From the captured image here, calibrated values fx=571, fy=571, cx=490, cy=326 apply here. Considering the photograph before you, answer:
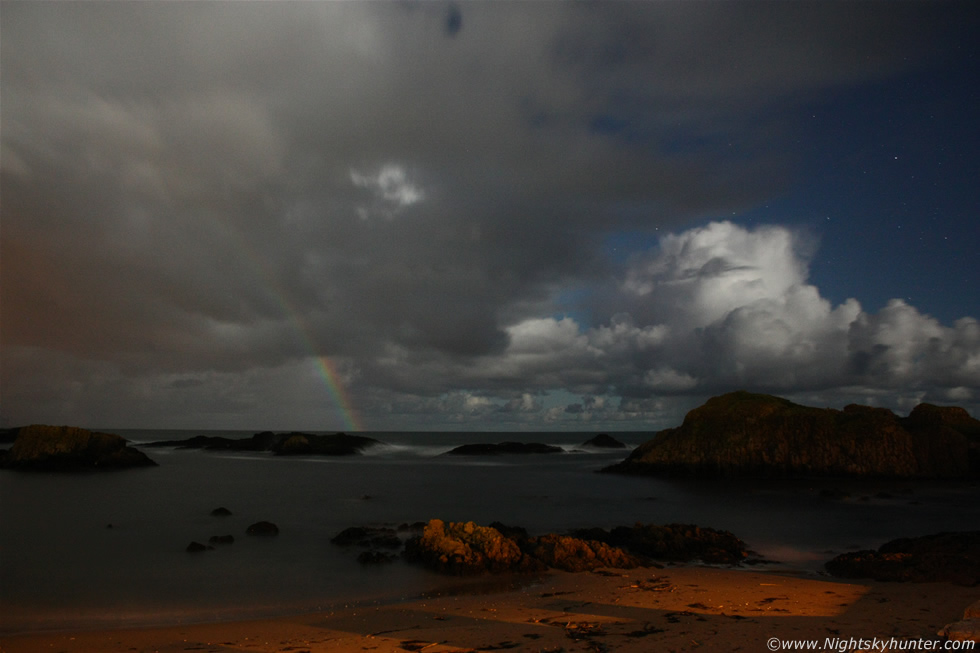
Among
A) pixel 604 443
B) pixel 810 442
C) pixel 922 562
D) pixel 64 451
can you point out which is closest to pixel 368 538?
pixel 922 562

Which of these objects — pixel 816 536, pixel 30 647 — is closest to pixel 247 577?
pixel 30 647

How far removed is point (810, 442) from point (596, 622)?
43.8m

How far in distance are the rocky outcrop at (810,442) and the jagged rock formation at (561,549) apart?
94.5ft

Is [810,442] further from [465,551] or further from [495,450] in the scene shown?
[495,450]

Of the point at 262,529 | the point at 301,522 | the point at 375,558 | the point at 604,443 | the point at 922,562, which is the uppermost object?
the point at 922,562

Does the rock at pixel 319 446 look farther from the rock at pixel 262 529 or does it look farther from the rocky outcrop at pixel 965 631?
the rocky outcrop at pixel 965 631

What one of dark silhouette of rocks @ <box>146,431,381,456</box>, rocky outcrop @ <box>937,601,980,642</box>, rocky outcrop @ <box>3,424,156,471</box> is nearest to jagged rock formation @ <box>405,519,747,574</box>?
rocky outcrop @ <box>937,601,980,642</box>

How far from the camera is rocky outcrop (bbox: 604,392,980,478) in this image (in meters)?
45.1

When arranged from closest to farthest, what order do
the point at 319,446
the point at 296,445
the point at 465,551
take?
1. the point at 465,551
2. the point at 296,445
3. the point at 319,446

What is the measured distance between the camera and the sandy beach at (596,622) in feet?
33.6

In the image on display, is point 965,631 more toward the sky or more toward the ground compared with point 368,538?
more toward the sky

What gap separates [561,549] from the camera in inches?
727

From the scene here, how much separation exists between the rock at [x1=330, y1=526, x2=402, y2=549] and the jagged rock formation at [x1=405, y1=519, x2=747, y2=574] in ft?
7.03

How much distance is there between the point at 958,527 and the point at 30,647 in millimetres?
36134
